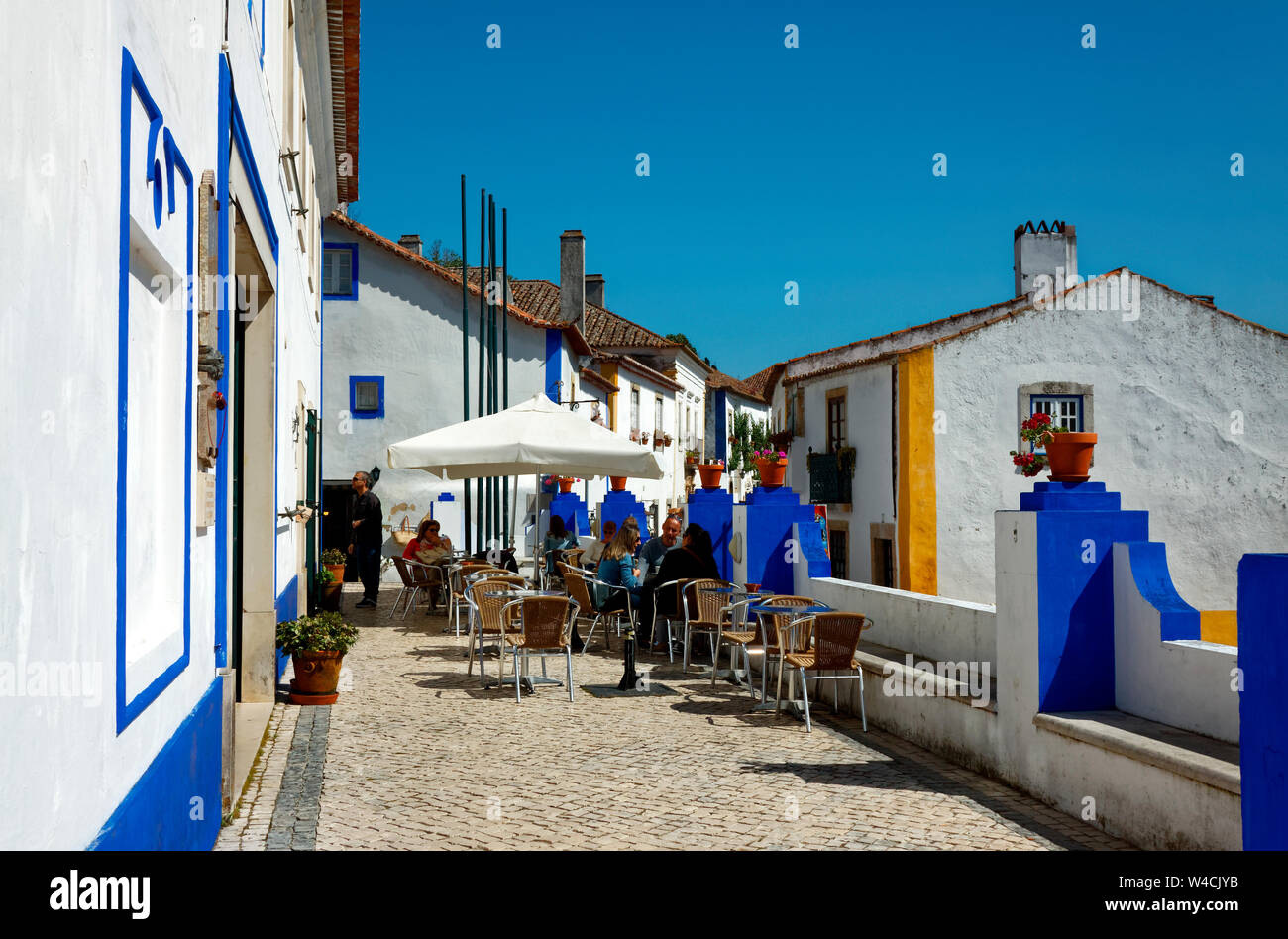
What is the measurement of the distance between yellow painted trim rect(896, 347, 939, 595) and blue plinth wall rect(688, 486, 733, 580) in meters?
11.3

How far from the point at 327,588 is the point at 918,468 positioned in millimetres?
13976

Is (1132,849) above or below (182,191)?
below

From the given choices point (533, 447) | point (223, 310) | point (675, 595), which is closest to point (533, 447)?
point (533, 447)

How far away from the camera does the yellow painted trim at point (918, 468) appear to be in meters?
23.3

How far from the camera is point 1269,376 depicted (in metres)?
23.4

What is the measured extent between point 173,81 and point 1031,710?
17.0 feet

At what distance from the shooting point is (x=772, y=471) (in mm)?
11938

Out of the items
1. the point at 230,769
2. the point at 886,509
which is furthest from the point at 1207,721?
the point at 886,509

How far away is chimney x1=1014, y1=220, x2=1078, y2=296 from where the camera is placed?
99.2ft

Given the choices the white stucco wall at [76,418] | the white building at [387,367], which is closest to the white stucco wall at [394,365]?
the white building at [387,367]

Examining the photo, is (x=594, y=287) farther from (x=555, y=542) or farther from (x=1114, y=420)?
(x=555, y=542)

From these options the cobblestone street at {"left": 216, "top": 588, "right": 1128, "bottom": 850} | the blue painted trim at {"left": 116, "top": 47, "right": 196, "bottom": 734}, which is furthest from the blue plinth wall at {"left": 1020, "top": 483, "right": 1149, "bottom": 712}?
the blue painted trim at {"left": 116, "top": 47, "right": 196, "bottom": 734}
